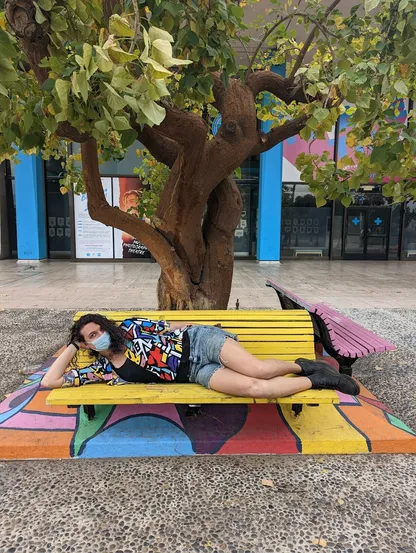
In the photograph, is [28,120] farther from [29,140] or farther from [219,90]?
[219,90]

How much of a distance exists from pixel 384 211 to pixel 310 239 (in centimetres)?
339

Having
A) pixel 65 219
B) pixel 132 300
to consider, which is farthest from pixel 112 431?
pixel 65 219

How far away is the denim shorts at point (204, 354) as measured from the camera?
282cm

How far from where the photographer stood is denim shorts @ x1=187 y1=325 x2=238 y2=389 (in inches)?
111

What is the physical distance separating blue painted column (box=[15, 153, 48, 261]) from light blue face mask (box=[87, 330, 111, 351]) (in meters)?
13.6

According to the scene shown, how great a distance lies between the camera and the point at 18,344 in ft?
17.3

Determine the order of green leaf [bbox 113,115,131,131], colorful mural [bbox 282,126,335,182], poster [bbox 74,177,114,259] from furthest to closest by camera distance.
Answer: poster [bbox 74,177,114,259], colorful mural [bbox 282,126,335,182], green leaf [bbox 113,115,131,131]

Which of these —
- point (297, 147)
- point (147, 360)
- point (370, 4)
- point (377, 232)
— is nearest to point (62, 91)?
point (370, 4)

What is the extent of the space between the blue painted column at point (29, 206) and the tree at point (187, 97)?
33.4 feet

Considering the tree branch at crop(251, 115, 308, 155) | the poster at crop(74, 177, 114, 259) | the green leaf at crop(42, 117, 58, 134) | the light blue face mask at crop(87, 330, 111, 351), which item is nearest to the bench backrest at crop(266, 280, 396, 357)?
the tree branch at crop(251, 115, 308, 155)

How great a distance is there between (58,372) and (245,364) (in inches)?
51.6

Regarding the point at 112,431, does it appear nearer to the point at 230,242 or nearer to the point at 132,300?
the point at 230,242

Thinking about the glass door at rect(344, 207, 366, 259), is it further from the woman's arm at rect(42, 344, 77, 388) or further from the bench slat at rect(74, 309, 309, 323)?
the woman's arm at rect(42, 344, 77, 388)

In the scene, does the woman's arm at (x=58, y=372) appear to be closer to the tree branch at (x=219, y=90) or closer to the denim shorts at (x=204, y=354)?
the denim shorts at (x=204, y=354)
